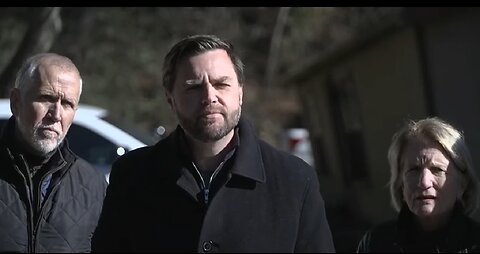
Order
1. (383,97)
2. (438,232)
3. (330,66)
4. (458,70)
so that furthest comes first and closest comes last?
(330,66) < (383,97) < (458,70) < (438,232)

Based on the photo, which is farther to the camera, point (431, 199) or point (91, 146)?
point (91, 146)

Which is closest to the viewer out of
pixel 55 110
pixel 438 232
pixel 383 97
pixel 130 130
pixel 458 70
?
pixel 438 232

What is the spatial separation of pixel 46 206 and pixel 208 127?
3.69 feet

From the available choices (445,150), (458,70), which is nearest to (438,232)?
(445,150)

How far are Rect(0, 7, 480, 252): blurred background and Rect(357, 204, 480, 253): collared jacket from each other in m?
5.02

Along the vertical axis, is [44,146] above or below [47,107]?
below

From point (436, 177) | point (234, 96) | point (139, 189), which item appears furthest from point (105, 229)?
point (436, 177)

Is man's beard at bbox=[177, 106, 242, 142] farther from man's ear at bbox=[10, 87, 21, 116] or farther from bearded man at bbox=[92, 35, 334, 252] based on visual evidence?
man's ear at bbox=[10, 87, 21, 116]

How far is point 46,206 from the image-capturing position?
3605 mm

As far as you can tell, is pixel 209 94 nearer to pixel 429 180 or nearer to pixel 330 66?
pixel 429 180

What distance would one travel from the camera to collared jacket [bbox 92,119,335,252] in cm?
274

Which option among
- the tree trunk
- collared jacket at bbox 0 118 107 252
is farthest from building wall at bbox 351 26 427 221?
collared jacket at bbox 0 118 107 252

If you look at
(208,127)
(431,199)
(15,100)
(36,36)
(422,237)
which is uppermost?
(36,36)

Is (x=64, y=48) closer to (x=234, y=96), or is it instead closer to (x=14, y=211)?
(x=14, y=211)
